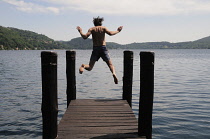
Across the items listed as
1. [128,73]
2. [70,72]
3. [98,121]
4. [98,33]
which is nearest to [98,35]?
[98,33]

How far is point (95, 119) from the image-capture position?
664cm

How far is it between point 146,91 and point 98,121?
1867mm

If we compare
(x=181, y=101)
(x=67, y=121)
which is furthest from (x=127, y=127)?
(x=181, y=101)

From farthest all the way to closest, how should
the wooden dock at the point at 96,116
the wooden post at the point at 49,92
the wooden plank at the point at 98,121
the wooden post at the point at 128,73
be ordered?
the wooden post at the point at 128,73 < the wooden plank at the point at 98,121 < the wooden dock at the point at 96,116 < the wooden post at the point at 49,92

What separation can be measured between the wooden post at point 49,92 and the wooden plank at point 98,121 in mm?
461

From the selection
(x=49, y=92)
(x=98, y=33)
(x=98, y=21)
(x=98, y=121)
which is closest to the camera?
(x=49, y=92)

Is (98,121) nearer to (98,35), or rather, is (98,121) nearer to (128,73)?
(98,35)

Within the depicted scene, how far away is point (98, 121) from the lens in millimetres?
6461

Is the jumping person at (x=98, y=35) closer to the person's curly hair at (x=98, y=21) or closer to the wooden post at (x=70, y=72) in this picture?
the person's curly hair at (x=98, y=21)

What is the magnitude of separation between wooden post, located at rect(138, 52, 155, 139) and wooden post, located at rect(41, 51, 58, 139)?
1759mm

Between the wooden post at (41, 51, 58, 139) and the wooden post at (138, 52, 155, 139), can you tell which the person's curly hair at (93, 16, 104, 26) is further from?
the wooden post at (41, 51, 58, 139)

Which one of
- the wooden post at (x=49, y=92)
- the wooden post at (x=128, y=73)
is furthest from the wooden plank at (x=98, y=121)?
the wooden post at (x=128, y=73)

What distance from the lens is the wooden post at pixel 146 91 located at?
16.6ft

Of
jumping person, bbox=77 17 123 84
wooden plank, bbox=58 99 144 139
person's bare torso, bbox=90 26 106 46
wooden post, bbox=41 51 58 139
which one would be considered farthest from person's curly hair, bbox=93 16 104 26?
wooden post, bbox=41 51 58 139
